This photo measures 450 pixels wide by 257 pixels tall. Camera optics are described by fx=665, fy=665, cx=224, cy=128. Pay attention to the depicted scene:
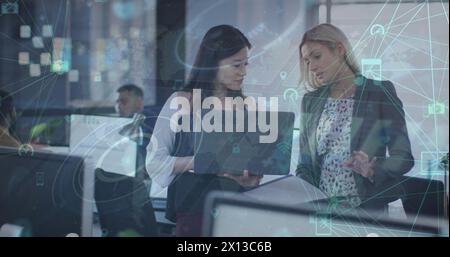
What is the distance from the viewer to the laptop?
8.63 ft

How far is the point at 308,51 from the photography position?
8.56ft

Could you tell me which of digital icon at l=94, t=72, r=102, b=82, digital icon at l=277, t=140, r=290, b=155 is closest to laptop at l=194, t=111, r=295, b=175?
digital icon at l=277, t=140, r=290, b=155

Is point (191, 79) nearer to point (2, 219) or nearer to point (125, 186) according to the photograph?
point (125, 186)

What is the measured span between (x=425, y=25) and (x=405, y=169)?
0.56m

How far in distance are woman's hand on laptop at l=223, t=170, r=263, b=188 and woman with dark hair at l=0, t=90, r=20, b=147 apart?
0.91 meters

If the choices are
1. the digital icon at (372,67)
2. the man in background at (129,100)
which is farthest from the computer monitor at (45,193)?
the digital icon at (372,67)

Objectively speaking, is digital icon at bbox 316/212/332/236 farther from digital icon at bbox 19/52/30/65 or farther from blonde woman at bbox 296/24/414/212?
digital icon at bbox 19/52/30/65

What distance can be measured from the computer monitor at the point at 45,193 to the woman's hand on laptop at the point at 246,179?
59 centimetres

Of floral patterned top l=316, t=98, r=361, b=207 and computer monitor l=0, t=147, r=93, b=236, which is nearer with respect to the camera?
Answer: floral patterned top l=316, t=98, r=361, b=207

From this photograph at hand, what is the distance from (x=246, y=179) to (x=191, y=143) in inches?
10.4

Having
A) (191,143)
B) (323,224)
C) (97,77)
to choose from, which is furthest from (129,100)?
(323,224)

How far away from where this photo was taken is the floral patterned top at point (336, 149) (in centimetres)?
261

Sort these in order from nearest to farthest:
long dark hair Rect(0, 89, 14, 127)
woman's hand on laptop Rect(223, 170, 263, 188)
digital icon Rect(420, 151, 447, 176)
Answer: digital icon Rect(420, 151, 447, 176)
woman's hand on laptop Rect(223, 170, 263, 188)
long dark hair Rect(0, 89, 14, 127)

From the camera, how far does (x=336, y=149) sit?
2.62 metres
